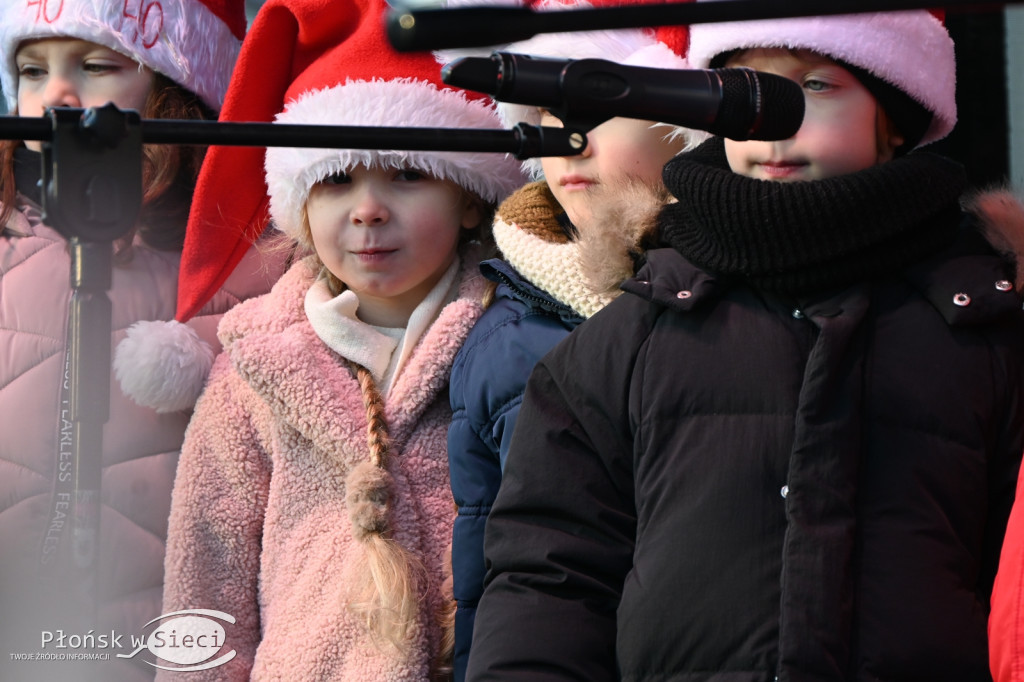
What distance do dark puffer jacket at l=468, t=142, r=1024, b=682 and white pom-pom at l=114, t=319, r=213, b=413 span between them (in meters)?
0.85

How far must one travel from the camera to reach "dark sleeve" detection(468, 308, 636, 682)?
136cm

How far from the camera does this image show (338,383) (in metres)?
1.93

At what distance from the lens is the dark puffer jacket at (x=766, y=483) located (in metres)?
1.23

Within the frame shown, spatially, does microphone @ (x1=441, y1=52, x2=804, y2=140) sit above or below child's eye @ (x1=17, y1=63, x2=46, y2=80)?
below

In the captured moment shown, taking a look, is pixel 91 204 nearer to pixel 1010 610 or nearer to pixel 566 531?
pixel 566 531

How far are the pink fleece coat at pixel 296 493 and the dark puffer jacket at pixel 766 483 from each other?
45cm

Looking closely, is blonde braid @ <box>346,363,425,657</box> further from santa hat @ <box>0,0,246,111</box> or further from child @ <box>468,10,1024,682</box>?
santa hat @ <box>0,0,246,111</box>

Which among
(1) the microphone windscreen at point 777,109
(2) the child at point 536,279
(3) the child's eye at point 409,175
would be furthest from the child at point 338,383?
(1) the microphone windscreen at point 777,109

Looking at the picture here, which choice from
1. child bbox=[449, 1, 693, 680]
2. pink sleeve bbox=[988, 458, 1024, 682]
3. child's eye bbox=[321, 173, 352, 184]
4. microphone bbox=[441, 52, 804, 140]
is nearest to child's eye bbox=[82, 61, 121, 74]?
child's eye bbox=[321, 173, 352, 184]

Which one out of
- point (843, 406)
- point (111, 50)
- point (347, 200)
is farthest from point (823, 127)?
point (111, 50)

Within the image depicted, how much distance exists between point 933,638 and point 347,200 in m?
1.13

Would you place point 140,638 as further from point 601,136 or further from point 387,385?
point 601,136

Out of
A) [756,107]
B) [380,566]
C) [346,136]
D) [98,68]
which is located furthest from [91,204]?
[98,68]

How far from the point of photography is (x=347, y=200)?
1.94 meters
